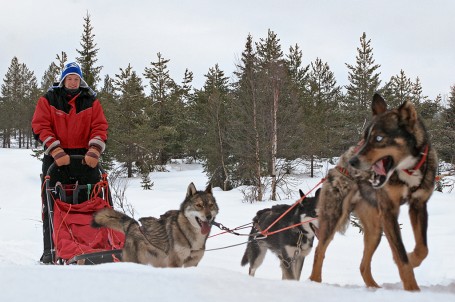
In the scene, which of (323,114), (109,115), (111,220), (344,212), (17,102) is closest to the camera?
(344,212)

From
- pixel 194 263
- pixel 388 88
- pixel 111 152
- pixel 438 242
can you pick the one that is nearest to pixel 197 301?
pixel 194 263

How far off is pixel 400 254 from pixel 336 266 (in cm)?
411

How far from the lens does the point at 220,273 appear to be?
6.24 feet

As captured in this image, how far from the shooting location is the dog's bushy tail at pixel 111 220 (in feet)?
12.4

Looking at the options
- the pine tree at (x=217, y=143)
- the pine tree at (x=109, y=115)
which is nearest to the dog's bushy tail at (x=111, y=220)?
the pine tree at (x=217, y=143)

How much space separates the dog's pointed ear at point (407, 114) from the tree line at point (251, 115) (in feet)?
35.9

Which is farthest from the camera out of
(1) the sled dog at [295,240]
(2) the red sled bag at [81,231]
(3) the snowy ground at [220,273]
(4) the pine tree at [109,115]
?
(4) the pine tree at [109,115]

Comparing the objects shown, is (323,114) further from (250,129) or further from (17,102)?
(17,102)

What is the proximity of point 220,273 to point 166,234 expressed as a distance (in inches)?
88.9

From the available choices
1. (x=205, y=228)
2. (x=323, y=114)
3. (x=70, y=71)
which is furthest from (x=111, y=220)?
(x=323, y=114)

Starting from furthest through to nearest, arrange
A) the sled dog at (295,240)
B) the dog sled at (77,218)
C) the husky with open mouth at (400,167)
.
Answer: the sled dog at (295,240) < the dog sled at (77,218) < the husky with open mouth at (400,167)

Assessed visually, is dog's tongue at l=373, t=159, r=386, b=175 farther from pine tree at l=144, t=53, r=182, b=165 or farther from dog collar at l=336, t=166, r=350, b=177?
pine tree at l=144, t=53, r=182, b=165

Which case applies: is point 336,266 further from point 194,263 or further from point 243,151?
point 243,151

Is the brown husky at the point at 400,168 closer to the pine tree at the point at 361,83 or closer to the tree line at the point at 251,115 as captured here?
the tree line at the point at 251,115
